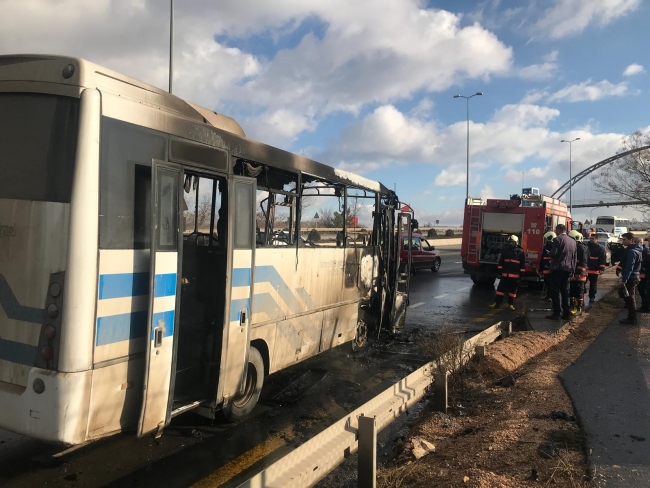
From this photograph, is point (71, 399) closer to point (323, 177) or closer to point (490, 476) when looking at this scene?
point (490, 476)

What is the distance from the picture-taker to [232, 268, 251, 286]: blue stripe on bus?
468 cm

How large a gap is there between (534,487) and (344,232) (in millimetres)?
4460

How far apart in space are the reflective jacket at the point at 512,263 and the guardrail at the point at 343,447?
30.5ft

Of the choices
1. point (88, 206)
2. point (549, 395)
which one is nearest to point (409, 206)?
point (549, 395)

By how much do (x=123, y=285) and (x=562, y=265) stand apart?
31.6 ft

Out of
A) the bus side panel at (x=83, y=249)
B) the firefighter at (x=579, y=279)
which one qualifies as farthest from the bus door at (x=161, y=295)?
the firefighter at (x=579, y=279)

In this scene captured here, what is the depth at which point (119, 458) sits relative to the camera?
4.27m

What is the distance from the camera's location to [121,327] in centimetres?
360

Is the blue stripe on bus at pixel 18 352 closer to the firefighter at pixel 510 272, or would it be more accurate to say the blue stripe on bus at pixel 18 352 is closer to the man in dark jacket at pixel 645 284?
the firefighter at pixel 510 272

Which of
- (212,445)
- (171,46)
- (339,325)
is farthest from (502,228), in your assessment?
(212,445)

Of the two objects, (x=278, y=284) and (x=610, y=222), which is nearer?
(x=278, y=284)

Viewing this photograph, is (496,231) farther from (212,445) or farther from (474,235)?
(212,445)

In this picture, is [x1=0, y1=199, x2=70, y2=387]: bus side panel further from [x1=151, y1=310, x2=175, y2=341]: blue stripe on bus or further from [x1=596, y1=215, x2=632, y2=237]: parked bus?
[x1=596, y1=215, x2=632, y2=237]: parked bus

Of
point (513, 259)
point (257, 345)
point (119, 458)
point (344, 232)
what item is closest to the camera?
point (119, 458)
